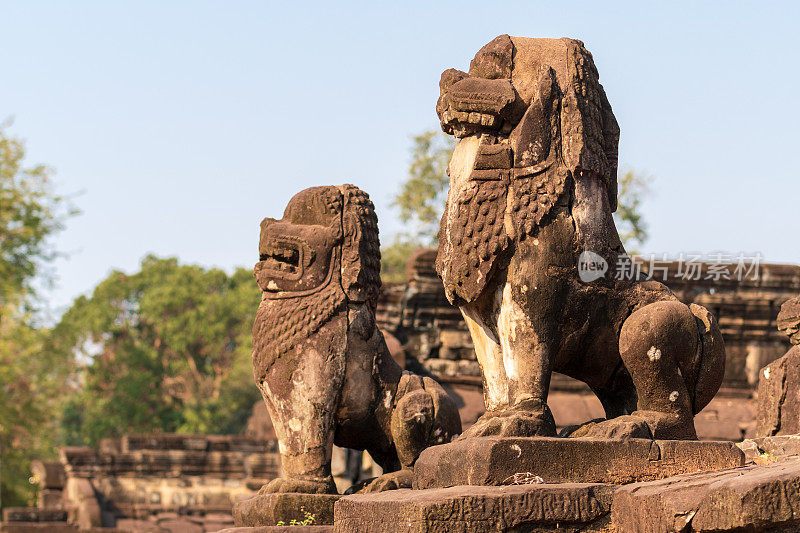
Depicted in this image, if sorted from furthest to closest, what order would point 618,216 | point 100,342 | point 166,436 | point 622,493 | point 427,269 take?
1. point 100,342
2. point 618,216
3. point 166,436
4. point 427,269
5. point 622,493

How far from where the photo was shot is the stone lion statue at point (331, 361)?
5871 mm

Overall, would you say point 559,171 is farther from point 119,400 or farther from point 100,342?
point 100,342

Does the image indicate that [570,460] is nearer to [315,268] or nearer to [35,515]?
[315,268]

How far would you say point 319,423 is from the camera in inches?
233

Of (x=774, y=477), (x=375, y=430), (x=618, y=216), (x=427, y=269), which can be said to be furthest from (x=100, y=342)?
(x=774, y=477)

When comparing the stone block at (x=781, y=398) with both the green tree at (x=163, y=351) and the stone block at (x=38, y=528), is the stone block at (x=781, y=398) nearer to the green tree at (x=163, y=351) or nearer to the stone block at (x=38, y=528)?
the stone block at (x=38, y=528)

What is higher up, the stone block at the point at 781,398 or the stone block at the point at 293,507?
the stone block at the point at 781,398

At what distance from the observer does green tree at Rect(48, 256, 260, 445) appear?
134 feet

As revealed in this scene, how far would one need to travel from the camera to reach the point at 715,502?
142 inches

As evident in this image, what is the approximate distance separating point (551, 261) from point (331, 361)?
156 cm

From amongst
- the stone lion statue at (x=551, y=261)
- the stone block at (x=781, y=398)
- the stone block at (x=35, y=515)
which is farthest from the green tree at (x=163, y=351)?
the stone lion statue at (x=551, y=261)

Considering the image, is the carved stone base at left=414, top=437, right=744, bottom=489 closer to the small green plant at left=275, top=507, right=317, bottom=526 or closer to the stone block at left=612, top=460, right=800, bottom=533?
the stone block at left=612, top=460, right=800, bottom=533

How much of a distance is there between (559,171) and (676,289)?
7193mm

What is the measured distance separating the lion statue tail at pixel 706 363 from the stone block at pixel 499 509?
95cm
